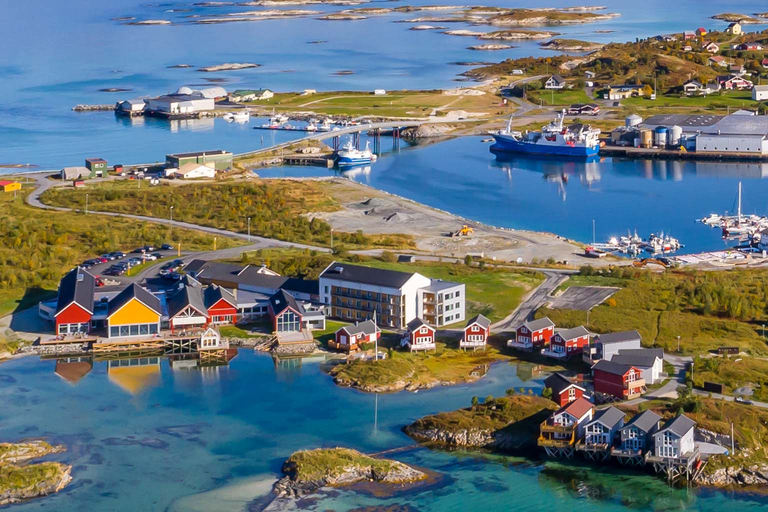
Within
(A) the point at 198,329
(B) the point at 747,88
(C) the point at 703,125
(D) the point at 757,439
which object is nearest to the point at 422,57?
(B) the point at 747,88

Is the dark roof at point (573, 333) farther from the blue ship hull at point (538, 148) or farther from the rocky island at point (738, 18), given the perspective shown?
the rocky island at point (738, 18)

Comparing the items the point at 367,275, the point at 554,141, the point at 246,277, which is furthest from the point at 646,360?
the point at 554,141

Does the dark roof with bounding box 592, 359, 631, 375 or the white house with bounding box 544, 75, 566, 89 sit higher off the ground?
the white house with bounding box 544, 75, 566, 89

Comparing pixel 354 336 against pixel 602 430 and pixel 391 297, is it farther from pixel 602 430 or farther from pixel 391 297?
pixel 602 430

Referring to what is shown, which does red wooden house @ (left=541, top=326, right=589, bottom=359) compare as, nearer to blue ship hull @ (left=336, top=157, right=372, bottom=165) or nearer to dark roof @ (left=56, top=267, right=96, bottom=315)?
dark roof @ (left=56, top=267, right=96, bottom=315)

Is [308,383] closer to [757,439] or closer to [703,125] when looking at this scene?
[757,439]

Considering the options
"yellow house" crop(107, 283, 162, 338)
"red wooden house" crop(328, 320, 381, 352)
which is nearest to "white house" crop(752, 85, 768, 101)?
"red wooden house" crop(328, 320, 381, 352)

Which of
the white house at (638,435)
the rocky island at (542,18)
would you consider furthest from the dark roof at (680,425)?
the rocky island at (542,18)
